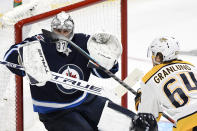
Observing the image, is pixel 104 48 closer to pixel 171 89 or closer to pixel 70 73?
pixel 70 73

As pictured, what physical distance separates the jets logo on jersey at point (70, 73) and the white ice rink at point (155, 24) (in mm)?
1843

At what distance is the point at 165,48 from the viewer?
224 cm

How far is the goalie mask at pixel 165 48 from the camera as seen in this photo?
223 centimetres

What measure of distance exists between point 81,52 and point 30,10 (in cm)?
84

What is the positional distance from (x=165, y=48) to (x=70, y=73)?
58 cm

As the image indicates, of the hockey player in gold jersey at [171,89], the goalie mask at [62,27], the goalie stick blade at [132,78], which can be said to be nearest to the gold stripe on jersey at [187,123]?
the hockey player in gold jersey at [171,89]

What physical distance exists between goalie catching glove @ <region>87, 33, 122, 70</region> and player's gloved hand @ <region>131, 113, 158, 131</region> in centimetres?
44

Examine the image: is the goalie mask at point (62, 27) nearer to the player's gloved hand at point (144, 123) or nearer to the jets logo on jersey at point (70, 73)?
the jets logo on jersey at point (70, 73)

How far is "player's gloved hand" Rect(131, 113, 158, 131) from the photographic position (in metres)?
1.97

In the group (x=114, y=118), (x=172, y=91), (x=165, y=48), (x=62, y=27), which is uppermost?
(x=62, y=27)

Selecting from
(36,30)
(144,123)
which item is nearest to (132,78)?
(144,123)

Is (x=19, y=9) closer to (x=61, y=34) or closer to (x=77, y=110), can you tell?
(x=61, y=34)

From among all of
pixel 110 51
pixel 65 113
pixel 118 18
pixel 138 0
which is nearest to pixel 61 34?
pixel 110 51

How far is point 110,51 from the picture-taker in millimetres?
2293
